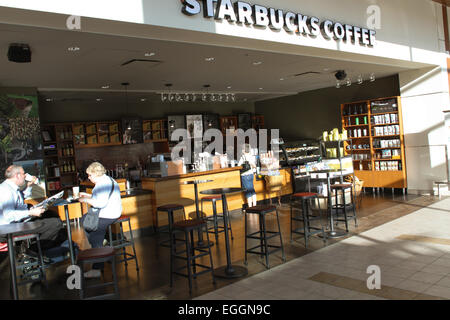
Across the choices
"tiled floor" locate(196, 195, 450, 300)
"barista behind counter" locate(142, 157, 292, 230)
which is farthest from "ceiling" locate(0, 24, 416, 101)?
"tiled floor" locate(196, 195, 450, 300)

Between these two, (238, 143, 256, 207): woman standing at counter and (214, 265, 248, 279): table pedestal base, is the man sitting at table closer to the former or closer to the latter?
(214, 265, 248, 279): table pedestal base

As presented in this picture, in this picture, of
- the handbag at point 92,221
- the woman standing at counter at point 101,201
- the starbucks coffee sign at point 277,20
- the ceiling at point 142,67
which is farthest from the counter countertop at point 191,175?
Answer: the starbucks coffee sign at point 277,20

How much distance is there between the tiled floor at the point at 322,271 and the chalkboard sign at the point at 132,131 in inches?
186

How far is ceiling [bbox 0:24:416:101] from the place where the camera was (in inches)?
196

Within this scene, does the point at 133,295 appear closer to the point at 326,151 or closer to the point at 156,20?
the point at 156,20

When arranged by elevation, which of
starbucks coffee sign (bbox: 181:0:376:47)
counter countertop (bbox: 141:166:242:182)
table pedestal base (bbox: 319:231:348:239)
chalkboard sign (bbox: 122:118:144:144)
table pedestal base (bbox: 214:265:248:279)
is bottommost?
table pedestal base (bbox: 214:265:248:279)

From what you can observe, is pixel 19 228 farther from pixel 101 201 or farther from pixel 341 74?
pixel 341 74

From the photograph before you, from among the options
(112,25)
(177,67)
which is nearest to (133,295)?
(112,25)

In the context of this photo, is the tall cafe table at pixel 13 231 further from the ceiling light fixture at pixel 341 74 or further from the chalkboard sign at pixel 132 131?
the ceiling light fixture at pixel 341 74

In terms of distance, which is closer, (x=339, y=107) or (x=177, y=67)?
(x=177, y=67)

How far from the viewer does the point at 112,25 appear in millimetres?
4258

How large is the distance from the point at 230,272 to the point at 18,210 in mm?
2590

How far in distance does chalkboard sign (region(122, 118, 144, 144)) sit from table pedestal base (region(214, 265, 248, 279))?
688cm
